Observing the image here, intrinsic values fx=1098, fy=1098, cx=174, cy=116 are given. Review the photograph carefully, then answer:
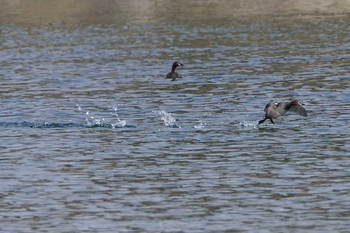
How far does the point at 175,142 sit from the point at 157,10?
56.2 m

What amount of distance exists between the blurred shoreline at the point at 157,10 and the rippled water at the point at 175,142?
20.9 meters

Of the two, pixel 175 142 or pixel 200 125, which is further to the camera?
pixel 200 125

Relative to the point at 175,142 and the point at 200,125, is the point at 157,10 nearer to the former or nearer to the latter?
the point at 200,125

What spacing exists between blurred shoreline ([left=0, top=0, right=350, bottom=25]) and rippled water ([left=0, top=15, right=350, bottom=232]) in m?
20.9

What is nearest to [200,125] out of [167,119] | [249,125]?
[167,119]

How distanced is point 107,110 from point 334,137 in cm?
877

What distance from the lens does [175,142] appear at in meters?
26.1

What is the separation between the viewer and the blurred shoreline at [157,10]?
74.1 m

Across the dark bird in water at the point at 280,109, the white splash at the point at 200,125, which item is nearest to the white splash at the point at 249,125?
the dark bird in water at the point at 280,109

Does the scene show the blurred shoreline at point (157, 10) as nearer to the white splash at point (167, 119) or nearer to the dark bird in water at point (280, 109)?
the white splash at point (167, 119)

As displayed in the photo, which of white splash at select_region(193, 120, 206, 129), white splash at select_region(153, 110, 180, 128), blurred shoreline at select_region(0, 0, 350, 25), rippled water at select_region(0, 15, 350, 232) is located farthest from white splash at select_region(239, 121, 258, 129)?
blurred shoreline at select_region(0, 0, 350, 25)

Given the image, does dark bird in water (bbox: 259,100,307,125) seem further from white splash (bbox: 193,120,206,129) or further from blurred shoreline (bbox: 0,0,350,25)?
blurred shoreline (bbox: 0,0,350,25)

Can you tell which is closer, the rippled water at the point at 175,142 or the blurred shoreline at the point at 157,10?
the rippled water at the point at 175,142

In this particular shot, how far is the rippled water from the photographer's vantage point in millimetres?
18469
